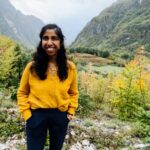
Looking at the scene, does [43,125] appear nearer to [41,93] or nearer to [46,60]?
[41,93]

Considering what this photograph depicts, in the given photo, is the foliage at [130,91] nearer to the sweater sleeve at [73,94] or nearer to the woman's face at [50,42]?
the sweater sleeve at [73,94]

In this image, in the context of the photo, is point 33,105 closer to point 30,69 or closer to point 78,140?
point 30,69

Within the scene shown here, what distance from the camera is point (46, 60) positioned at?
17.2ft

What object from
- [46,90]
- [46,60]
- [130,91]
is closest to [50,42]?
[46,60]

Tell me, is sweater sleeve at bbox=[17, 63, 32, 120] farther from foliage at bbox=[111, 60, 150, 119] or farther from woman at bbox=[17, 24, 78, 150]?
foliage at bbox=[111, 60, 150, 119]

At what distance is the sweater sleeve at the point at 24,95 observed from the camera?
5.17 m

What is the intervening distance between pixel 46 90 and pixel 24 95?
1.12 ft

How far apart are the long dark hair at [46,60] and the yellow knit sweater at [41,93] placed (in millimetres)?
69

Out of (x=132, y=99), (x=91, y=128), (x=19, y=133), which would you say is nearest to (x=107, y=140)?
(x=91, y=128)

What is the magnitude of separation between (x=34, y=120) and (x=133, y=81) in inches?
568

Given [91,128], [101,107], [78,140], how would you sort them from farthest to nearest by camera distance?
[101,107] → [91,128] → [78,140]

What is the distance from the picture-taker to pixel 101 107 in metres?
23.9

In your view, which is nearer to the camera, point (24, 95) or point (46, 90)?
point (46, 90)

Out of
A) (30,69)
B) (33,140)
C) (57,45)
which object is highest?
(57,45)
